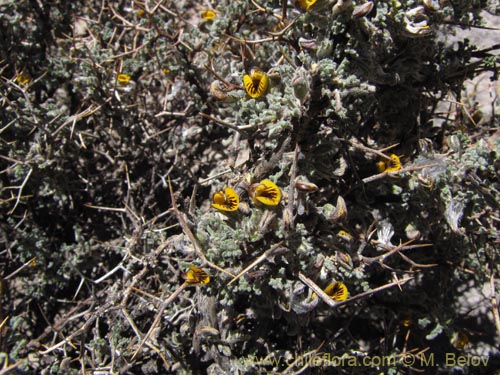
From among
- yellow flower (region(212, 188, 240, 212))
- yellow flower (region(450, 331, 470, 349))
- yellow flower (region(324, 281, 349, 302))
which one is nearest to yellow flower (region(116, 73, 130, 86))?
yellow flower (region(212, 188, 240, 212))

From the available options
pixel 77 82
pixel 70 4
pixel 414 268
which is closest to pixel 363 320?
pixel 414 268

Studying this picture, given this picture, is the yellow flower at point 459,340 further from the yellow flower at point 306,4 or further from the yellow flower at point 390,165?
the yellow flower at point 306,4

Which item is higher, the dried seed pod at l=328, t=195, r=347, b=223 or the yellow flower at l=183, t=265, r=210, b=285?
the dried seed pod at l=328, t=195, r=347, b=223

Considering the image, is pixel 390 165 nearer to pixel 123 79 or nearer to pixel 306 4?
pixel 306 4

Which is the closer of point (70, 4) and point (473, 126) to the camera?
point (473, 126)

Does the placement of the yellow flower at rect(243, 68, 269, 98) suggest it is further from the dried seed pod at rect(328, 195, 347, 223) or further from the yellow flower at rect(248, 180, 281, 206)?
the dried seed pod at rect(328, 195, 347, 223)

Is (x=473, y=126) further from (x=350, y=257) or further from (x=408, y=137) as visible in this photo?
(x=350, y=257)

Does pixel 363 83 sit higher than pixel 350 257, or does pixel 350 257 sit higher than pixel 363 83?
pixel 363 83
